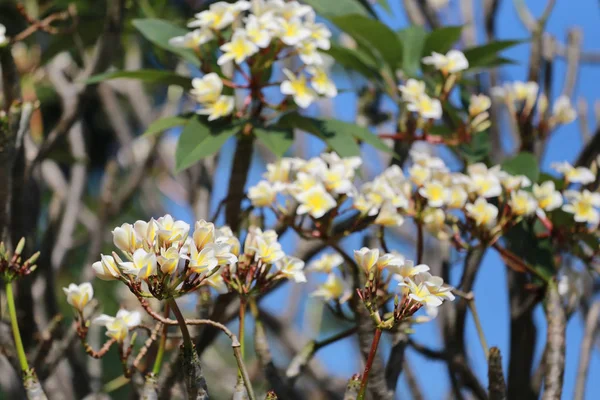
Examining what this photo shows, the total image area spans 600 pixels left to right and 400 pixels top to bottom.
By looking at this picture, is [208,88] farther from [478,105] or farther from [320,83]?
[478,105]

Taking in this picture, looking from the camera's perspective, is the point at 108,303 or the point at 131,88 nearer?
the point at 131,88

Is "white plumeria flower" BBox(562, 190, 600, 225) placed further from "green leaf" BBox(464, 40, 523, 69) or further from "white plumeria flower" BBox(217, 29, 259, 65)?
"white plumeria flower" BBox(217, 29, 259, 65)

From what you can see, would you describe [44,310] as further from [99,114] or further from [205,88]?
[99,114]

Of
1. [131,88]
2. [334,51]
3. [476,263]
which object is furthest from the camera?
[131,88]

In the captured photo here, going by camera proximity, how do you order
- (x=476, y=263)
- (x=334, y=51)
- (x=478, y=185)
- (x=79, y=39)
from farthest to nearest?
(x=79, y=39)
(x=334, y=51)
(x=476, y=263)
(x=478, y=185)

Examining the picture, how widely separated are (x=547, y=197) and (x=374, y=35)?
0.40 metres

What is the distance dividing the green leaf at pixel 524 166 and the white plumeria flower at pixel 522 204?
4.1 inches

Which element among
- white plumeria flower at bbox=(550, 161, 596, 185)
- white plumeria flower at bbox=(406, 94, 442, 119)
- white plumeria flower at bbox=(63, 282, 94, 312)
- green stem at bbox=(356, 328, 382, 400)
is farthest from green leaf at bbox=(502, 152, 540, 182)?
white plumeria flower at bbox=(63, 282, 94, 312)

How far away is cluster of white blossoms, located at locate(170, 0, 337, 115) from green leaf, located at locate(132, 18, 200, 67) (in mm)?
67

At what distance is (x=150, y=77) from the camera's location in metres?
1.11

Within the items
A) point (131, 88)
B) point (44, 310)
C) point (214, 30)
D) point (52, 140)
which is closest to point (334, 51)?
point (214, 30)

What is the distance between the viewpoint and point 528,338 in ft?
4.25

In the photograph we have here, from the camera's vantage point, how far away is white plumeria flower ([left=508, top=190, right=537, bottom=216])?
1.00 metres

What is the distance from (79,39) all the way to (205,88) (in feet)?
1.95
